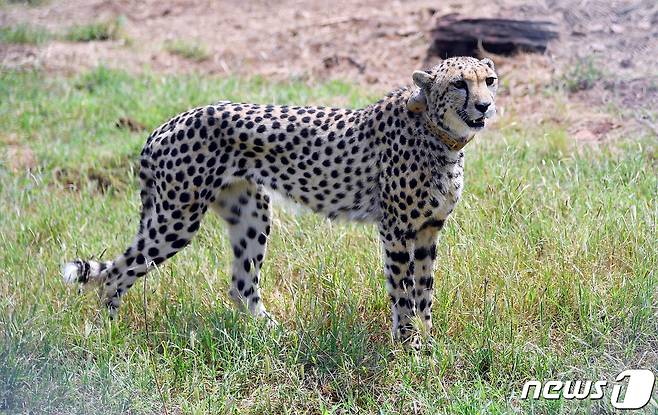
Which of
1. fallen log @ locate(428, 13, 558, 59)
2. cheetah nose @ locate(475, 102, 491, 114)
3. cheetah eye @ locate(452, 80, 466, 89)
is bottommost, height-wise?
fallen log @ locate(428, 13, 558, 59)

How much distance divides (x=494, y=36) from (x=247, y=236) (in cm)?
420

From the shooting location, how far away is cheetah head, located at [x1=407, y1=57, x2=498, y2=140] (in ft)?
15.4

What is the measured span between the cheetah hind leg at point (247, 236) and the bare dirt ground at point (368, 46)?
2.99 meters

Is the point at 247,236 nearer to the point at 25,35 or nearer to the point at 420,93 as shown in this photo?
the point at 420,93

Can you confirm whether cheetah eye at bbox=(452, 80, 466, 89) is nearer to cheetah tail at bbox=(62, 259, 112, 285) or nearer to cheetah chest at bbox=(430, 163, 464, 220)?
cheetah chest at bbox=(430, 163, 464, 220)

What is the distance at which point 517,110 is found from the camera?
26.8 feet

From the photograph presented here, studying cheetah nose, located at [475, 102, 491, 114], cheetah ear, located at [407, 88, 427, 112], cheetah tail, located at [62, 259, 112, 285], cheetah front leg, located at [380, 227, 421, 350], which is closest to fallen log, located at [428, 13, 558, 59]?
cheetah ear, located at [407, 88, 427, 112]

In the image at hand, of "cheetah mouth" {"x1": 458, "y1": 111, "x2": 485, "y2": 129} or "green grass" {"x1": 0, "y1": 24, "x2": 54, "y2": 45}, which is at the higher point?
"cheetah mouth" {"x1": 458, "y1": 111, "x2": 485, "y2": 129}

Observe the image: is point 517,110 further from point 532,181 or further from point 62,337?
point 62,337

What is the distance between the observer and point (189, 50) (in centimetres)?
1019

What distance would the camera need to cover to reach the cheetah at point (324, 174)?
16.3ft

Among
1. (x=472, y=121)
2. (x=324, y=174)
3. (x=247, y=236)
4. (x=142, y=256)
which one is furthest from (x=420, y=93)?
(x=142, y=256)

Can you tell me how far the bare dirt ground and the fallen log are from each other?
0.47 feet

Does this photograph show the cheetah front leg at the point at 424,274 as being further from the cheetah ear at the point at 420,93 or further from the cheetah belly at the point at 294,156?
the cheetah ear at the point at 420,93
